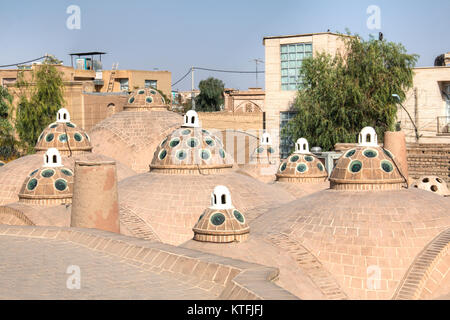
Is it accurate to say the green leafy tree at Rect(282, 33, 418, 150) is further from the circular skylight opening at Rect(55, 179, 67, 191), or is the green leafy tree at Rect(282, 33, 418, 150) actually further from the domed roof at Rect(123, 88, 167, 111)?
the circular skylight opening at Rect(55, 179, 67, 191)

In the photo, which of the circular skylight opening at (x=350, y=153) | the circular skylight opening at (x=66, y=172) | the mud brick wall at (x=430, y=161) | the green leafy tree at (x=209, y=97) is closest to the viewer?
the circular skylight opening at (x=350, y=153)

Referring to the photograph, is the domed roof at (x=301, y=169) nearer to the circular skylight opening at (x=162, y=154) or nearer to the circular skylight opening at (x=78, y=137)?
the circular skylight opening at (x=162, y=154)

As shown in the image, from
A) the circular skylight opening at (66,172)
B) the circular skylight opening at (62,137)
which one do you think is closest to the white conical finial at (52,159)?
the circular skylight opening at (66,172)

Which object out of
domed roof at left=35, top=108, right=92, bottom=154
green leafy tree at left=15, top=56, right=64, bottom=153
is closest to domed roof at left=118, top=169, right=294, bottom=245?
domed roof at left=35, top=108, right=92, bottom=154

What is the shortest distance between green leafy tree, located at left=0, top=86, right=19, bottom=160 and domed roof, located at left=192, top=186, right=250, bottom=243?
22.2 m

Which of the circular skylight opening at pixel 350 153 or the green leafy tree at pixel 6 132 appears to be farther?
the green leafy tree at pixel 6 132

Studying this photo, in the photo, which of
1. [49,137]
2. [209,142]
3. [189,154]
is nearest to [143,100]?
[49,137]

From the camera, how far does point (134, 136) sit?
1019 inches

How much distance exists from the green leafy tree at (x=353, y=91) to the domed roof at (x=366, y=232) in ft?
51.7

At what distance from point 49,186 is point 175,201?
3.35 metres

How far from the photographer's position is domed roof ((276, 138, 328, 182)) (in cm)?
2252

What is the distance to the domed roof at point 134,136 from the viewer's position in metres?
25.7
